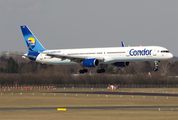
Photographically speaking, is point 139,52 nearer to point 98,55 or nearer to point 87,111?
point 98,55

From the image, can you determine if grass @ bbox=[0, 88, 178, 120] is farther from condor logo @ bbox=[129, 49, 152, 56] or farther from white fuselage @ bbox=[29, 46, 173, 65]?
condor logo @ bbox=[129, 49, 152, 56]

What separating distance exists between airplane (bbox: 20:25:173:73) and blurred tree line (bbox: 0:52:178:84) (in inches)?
931

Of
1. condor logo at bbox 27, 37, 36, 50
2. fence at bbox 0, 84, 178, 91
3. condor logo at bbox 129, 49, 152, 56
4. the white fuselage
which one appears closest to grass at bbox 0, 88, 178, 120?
fence at bbox 0, 84, 178, 91

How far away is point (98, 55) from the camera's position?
74.1m

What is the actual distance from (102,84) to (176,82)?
3427 centimetres

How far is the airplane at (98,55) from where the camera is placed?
69.7 meters

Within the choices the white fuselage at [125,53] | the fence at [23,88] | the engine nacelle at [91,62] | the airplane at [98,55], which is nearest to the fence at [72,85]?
the fence at [23,88]

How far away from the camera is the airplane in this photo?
69688mm

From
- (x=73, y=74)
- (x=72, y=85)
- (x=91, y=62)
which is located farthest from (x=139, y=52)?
(x=72, y=85)

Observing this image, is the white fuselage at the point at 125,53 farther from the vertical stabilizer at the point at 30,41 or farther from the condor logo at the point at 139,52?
the vertical stabilizer at the point at 30,41

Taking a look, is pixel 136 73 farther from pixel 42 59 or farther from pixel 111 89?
pixel 42 59

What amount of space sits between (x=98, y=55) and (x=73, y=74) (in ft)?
186

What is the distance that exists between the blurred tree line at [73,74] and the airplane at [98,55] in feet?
77.6

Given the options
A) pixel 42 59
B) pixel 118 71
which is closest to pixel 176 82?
pixel 118 71
